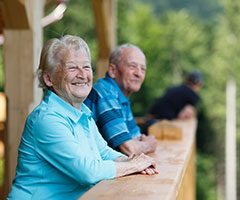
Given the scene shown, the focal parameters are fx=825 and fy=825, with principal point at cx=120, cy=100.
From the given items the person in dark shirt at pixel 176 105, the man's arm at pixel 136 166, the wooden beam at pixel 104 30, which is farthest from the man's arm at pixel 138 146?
the person in dark shirt at pixel 176 105

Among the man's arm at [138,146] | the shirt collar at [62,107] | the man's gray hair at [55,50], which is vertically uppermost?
the man's gray hair at [55,50]

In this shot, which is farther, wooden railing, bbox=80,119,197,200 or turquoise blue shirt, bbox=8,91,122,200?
turquoise blue shirt, bbox=8,91,122,200

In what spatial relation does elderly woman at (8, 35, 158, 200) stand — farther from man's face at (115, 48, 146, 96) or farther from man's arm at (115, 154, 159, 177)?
man's face at (115, 48, 146, 96)

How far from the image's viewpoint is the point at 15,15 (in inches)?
200

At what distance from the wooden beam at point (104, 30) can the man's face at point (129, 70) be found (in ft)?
13.1

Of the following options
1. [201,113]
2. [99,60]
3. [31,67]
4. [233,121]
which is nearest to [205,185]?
[201,113]

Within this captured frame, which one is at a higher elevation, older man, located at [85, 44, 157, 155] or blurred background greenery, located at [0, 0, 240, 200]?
older man, located at [85, 44, 157, 155]

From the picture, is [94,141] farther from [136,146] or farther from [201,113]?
[201,113]

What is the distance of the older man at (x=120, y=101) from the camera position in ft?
14.5

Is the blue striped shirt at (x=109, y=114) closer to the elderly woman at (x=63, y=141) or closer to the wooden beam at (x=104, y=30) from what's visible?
the elderly woman at (x=63, y=141)

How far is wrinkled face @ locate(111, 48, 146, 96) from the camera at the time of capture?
4859mm

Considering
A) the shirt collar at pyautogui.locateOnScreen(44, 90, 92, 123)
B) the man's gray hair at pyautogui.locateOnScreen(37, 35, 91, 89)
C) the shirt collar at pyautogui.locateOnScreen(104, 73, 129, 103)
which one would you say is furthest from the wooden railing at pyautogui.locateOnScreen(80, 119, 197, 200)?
the shirt collar at pyautogui.locateOnScreen(104, 73, 129, 103)

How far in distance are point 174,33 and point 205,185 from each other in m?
13.9

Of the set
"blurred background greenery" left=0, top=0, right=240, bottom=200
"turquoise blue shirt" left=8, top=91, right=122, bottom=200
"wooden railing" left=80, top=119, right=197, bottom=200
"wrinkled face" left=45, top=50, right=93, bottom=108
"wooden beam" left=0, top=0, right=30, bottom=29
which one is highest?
"wooden beam" left=0, top=0, right=30, bottom=29
